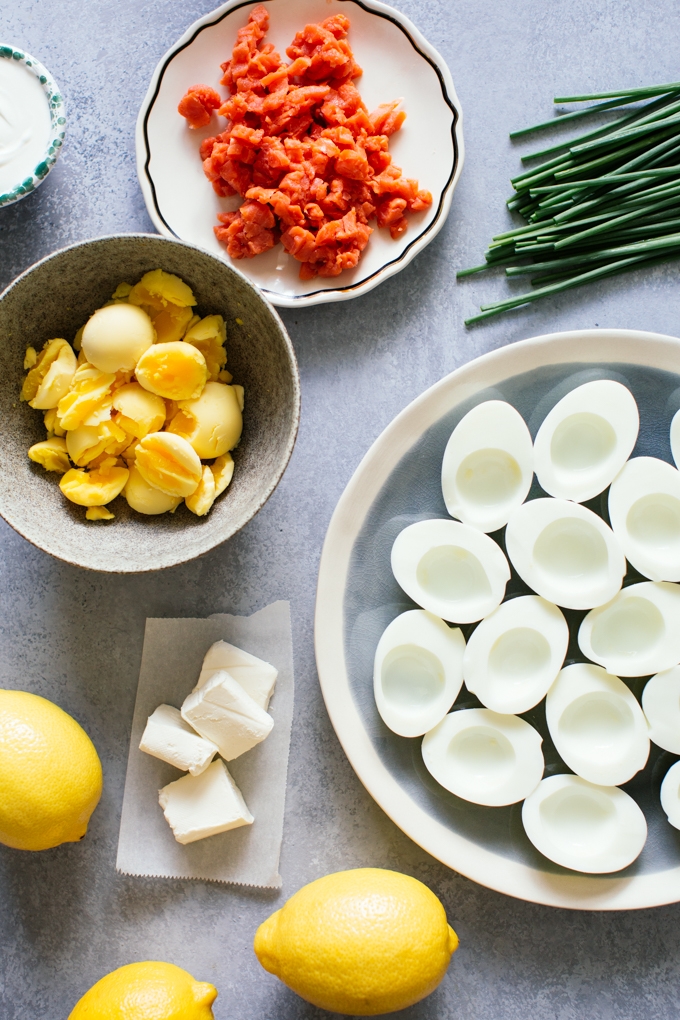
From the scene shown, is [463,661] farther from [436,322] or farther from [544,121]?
[544,121]

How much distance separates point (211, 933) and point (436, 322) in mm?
1099

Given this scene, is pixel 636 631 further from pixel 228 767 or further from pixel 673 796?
pixel 228 767

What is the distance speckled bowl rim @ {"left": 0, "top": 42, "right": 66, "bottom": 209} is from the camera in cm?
117

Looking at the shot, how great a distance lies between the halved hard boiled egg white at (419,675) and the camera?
112 cm

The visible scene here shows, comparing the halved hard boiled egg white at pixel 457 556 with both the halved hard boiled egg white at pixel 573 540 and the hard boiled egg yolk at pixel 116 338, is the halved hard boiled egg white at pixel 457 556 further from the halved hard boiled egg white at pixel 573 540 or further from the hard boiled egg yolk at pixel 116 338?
the hard boiled egg yolk at pixel 116 338

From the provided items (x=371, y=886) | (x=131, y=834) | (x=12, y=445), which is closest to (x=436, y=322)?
(x=12, y=445)

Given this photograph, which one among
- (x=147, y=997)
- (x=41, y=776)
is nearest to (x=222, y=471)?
(x=41, y=776)

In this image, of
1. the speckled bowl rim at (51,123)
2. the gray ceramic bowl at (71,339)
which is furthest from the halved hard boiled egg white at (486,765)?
the speckled bowl rim at (51,123)

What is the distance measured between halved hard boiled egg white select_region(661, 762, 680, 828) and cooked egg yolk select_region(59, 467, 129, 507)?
95 centimetres

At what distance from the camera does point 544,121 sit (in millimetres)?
1287

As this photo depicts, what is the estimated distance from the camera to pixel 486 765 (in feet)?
3.80

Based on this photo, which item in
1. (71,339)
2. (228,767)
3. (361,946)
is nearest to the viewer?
(361,946)

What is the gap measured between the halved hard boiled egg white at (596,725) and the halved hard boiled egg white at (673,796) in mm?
56

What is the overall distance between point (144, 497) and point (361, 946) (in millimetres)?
692
